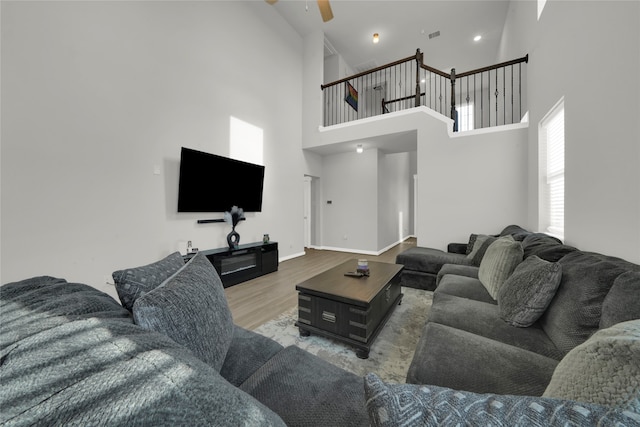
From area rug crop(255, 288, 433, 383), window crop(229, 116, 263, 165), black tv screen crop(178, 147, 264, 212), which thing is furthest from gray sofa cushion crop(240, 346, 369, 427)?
window crop(229, 116, 263, 165)

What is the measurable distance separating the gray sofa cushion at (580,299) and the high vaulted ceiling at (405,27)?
514cm

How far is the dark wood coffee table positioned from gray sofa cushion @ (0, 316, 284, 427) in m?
1.42

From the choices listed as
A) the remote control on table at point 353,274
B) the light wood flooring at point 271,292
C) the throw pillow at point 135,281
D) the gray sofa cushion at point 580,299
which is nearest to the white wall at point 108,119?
the light wood flooring at point 271,292

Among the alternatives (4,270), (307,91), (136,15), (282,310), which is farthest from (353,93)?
(4,270)

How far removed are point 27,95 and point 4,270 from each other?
1.57 m

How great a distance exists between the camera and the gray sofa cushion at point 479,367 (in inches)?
33.9

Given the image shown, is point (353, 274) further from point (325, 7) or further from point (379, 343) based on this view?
point (325, 7)

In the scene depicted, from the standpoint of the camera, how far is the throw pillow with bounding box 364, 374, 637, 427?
1.11ft

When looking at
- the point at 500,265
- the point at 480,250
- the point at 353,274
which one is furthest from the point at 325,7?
the point at 480,250

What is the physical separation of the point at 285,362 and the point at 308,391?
0.62 ft

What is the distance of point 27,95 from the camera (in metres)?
2.18

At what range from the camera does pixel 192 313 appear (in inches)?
31.1

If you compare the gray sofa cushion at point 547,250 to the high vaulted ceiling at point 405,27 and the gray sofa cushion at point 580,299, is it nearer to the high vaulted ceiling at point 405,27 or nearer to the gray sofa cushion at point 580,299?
the gray sofa cushion at point 580,299

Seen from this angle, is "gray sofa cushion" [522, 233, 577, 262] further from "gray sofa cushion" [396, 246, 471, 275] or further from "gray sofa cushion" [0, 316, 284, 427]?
"gray sofa cushion" [0, 316, 284, 427]
